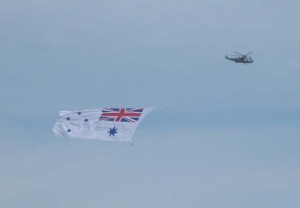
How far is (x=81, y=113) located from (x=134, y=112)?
921 centimetres

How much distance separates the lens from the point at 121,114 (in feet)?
497

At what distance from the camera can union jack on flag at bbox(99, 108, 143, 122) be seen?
150250 mm

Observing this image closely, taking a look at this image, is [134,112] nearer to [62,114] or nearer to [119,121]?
[119,121]

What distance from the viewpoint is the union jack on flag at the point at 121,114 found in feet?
493

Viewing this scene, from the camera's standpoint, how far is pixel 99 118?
152250 mm

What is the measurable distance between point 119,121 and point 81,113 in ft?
23.8

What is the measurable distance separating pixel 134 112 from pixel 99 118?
6.04 metres

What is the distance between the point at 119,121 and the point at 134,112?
2.96 meters

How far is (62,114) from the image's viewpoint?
153 meters

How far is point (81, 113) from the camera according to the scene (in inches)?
6038

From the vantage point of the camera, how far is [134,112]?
151 meters

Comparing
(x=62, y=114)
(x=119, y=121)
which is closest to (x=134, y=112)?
(x=119, y=121)

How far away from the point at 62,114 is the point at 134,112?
1223 centimetres
